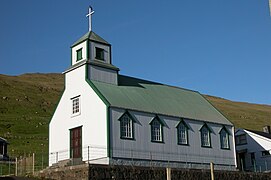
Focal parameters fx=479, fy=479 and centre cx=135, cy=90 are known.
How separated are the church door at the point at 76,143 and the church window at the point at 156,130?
18.7ft

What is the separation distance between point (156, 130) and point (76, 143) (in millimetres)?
6452

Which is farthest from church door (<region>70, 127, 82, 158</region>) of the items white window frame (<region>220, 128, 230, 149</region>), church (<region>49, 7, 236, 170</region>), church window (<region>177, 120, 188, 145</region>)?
white window frame (<region>220, 128, 230, 149</region>)

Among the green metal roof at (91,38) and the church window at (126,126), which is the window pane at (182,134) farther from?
the green metal roof at (91,38)

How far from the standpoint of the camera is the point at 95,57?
38906 mm

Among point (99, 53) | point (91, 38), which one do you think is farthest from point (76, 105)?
point (91, 38)

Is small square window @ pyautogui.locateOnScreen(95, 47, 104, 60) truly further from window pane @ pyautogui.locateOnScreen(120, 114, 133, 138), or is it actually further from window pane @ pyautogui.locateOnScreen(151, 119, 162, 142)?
window pane @ pyautogui.locateOnScreen(151, 119, 162, 142)

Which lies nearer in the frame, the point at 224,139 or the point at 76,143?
the point at 76,143

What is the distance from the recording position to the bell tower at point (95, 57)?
1505 inches

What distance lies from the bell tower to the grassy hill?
30527 millimetres

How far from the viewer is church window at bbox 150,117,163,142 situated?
38.0 meters

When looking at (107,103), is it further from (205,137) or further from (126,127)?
(205,137)

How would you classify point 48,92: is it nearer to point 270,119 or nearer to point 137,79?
point 270,119

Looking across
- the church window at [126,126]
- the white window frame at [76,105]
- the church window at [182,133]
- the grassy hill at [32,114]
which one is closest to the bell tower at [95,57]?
the white window frame at [76,105]

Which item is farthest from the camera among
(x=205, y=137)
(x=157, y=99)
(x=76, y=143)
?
(x=205, y=137)
